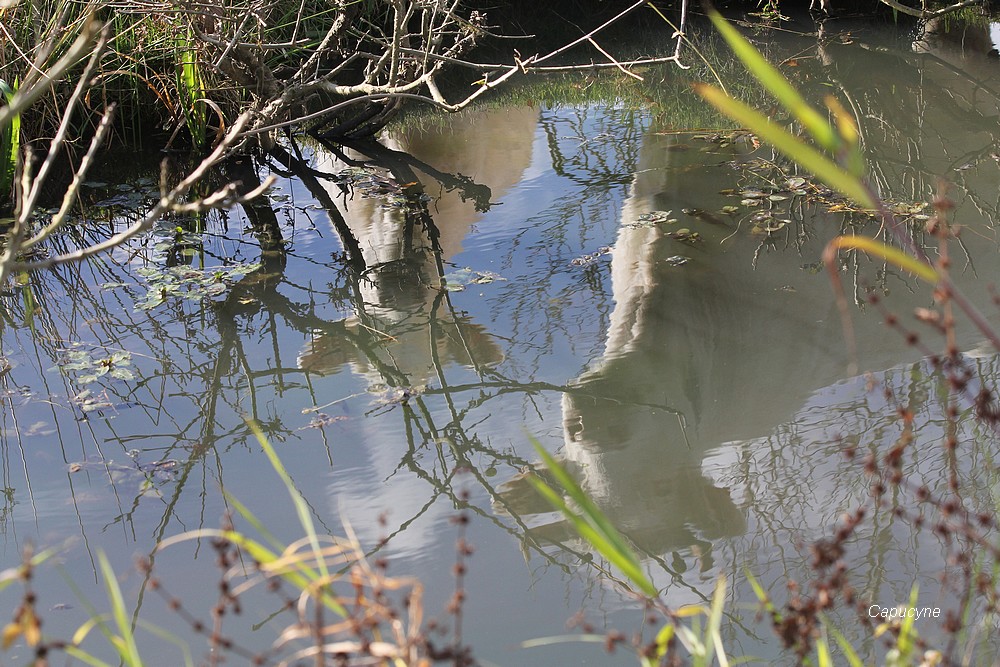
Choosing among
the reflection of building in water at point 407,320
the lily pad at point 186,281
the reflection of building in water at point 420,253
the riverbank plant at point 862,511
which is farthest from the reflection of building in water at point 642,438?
the lily pad at point 186,281

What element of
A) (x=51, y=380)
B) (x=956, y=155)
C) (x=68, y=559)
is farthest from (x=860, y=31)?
A: (x=68, y=559)

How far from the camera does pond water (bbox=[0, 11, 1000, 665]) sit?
6.99 ft

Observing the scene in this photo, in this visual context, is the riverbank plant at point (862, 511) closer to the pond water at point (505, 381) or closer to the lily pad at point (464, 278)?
the pond water at point (505, 381)

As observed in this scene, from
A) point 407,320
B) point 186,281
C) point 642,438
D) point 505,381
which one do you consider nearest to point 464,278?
point 407,320

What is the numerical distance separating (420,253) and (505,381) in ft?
3.75

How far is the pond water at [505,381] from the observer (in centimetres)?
213

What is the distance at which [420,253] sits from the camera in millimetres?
3918

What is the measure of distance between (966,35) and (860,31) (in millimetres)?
742

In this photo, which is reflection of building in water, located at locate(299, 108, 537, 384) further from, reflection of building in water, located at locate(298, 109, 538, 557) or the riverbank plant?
the riverbank plant

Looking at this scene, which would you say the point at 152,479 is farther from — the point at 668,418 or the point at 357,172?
the point at 357,172

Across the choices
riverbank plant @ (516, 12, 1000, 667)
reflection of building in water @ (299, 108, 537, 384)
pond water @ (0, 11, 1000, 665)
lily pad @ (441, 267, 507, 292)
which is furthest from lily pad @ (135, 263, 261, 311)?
riverbank plant @ (516, 12, 1000, 667)

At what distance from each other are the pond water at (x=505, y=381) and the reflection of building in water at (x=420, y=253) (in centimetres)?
2

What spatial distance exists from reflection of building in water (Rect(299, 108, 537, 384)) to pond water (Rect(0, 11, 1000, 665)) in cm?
2

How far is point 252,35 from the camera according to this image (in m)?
5.12
